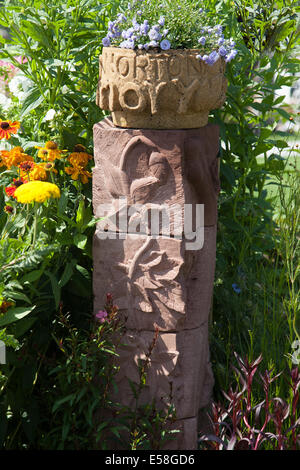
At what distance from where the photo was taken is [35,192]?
2.48 m

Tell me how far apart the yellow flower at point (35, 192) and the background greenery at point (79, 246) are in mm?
216

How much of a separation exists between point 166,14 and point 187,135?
22.0 inches

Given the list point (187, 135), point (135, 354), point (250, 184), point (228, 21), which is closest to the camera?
point (187, 135)

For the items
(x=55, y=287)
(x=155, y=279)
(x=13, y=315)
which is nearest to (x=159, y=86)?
(x=155, y=279)

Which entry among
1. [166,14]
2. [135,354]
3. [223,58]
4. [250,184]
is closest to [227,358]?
[135,354]

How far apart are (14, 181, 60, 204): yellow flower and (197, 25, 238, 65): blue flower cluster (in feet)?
2.80

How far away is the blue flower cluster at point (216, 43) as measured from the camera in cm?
263

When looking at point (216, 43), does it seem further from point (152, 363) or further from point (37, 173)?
point (152, 363)

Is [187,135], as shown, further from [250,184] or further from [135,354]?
[250,184]

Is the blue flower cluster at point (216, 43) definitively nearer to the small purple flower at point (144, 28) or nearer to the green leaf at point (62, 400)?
the small purple flower at point (144, 28)

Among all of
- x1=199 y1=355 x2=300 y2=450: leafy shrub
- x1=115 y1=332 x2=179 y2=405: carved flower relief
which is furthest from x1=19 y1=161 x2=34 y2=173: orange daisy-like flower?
x1=199 y1=355 x2=300 y2=450: leafy shrub

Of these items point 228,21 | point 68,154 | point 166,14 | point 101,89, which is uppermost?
point 228,21

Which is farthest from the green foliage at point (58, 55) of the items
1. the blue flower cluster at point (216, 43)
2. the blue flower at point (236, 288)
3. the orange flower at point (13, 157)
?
the blue flower at point (236, 288)

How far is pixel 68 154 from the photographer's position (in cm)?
307
